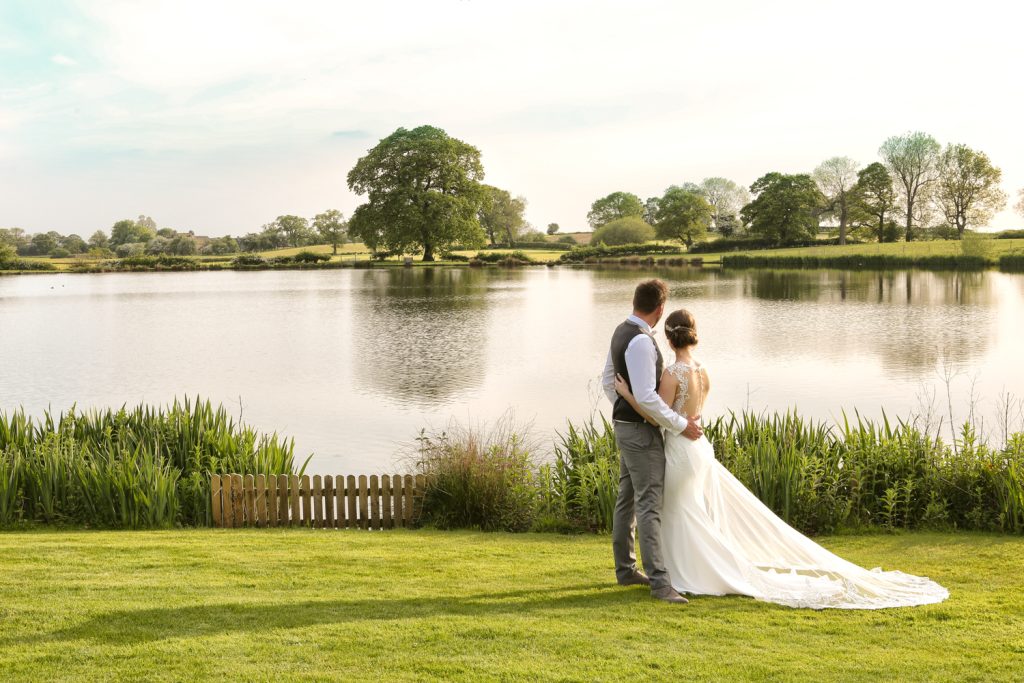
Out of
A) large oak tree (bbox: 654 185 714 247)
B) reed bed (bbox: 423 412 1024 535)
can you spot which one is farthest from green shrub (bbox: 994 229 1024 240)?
reed bed (bbox: 423 412 1024 535)

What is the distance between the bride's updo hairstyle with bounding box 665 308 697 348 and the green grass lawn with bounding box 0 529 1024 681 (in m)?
1.90

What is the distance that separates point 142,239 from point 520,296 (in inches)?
5324

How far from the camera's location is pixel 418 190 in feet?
268

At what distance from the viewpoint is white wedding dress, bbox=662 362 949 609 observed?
5.99 metres

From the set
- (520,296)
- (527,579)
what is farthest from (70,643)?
(520,296)

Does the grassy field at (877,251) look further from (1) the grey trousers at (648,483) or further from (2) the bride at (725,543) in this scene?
(1) the grey trousers at (648,483)

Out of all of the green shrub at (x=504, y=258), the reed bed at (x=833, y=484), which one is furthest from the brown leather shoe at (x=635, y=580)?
the green shrub at (x=504, y=258)

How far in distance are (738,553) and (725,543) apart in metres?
0.14

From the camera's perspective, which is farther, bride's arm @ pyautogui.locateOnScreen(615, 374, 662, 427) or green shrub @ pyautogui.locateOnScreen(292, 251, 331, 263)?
green shrub @ pyautogui.locateOnScreen(292, 251, 331, 263)

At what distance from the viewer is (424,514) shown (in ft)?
32.5

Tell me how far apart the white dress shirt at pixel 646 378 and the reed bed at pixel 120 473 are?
6.06 metres

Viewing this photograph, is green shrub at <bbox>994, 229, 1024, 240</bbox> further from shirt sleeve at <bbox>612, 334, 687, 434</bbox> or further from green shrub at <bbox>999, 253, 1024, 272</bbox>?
shirt sleeve at <bbox>612, 334, 687, 434</bbox>

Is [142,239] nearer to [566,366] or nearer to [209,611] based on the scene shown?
[566,366]

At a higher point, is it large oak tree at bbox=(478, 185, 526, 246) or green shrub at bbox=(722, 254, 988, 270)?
large oak tree at bbox=(478, 185, 526, 246)
